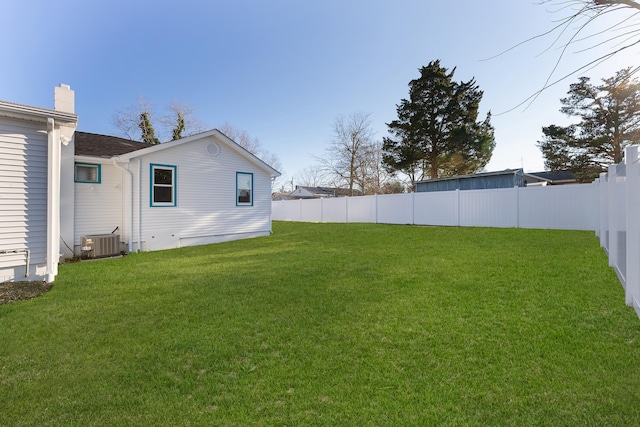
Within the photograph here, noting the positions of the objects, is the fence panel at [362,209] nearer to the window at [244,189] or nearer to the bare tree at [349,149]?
the window at [244,189]

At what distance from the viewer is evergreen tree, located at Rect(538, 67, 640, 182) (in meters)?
16.0

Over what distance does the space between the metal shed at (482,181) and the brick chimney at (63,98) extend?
692 inches

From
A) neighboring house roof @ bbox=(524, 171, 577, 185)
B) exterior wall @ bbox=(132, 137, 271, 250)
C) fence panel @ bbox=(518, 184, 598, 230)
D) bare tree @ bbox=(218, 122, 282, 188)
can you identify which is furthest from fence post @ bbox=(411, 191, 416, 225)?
bare tree @ bbox=(218, 122, 282, 188)

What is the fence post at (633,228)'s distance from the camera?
3.10 m

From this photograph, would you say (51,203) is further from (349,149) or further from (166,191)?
(349,149)

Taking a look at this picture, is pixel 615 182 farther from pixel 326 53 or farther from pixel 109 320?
pixel 326 53

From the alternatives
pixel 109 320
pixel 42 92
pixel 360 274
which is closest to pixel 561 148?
pixel 360 274

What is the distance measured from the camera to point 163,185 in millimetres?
9273

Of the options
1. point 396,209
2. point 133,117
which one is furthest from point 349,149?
point 133,117

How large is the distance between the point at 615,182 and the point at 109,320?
23.7 feet

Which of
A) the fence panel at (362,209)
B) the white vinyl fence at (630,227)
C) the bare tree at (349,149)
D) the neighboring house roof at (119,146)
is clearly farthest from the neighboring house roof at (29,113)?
the bare tree at (349,149)

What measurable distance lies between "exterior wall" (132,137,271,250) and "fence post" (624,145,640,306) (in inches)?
392

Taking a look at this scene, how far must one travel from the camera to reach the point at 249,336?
3012 millimetres

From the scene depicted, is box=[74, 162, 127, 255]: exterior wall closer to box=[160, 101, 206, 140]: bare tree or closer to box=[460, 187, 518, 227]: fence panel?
box=[460, 187, 518, 227]: fence panel
